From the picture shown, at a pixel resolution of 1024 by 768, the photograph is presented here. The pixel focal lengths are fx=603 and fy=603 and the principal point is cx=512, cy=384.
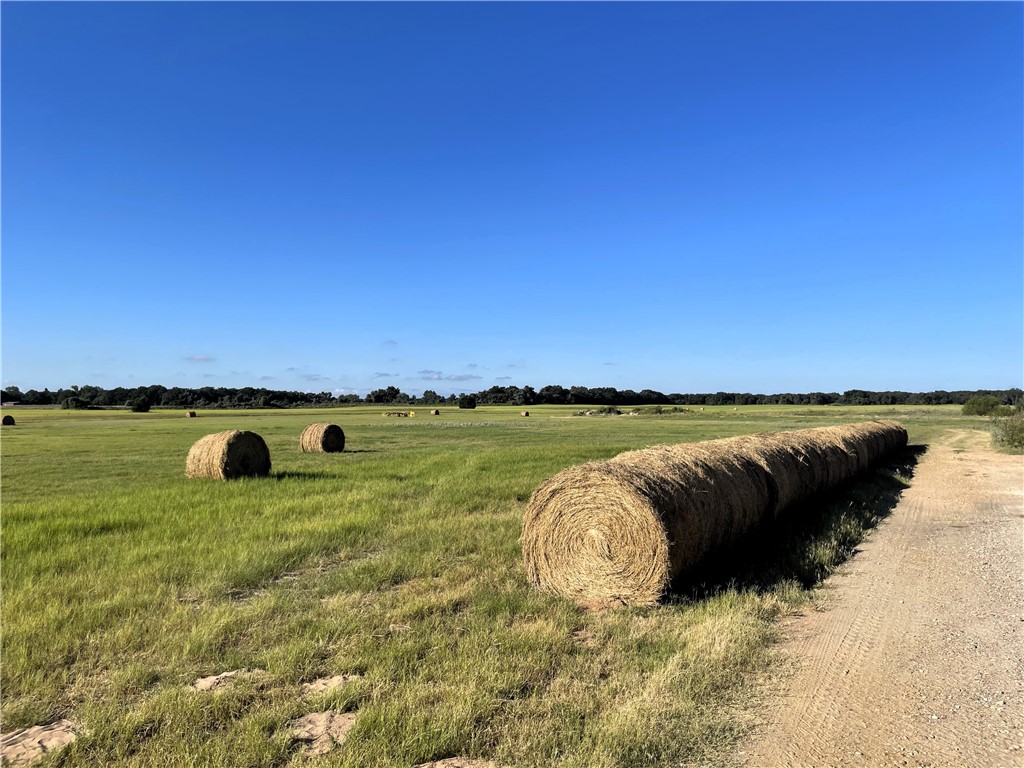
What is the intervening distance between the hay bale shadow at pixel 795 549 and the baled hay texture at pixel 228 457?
13.5 m

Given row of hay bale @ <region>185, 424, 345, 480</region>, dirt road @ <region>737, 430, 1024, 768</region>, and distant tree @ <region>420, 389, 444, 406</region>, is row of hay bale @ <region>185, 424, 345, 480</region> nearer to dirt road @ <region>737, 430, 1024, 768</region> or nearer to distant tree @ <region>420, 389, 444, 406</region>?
dirt road @ <region>737, 430, 1024, 768</region>

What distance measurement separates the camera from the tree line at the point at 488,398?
12262cm

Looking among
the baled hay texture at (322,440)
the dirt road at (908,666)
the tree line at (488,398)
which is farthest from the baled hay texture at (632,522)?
the tree line at (488,398)

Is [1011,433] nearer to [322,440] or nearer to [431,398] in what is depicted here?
[322,440]

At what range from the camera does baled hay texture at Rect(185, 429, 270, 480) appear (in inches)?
650

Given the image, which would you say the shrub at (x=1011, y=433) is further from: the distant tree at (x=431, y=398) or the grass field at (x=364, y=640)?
the distant tree at (x=431, y=398)

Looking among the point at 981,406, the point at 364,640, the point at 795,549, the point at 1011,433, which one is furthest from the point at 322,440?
the point at 981,406

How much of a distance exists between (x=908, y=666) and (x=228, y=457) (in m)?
16.0

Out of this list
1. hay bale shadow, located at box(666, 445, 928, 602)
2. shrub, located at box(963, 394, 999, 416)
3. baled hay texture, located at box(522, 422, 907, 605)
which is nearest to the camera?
baled hay texture, located at box(522, 422, 907, 605)

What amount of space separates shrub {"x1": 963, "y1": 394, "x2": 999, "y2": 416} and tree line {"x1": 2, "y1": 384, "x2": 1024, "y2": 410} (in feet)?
148

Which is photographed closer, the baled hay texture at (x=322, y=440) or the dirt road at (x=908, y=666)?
the dirt road at (x=908, y=666)

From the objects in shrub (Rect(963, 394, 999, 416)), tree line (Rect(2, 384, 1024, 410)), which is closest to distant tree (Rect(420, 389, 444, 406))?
tree line (Rect(2, 384, 1024, 410))

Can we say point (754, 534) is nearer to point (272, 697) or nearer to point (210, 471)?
point (272, 697)

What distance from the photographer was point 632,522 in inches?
263
